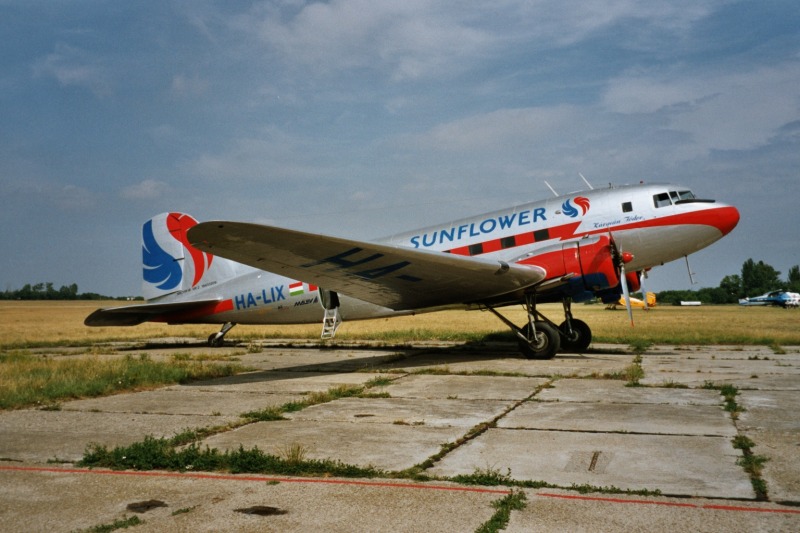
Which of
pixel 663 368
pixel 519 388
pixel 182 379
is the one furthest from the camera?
pixel 663 368

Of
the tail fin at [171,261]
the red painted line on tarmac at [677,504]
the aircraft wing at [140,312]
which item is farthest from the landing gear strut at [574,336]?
the red painted line on tarmac at [677,504]

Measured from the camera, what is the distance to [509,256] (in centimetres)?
1514

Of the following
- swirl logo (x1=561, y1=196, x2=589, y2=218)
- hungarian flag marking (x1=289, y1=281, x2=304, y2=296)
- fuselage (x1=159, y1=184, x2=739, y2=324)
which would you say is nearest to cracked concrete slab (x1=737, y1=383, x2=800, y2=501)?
fuselage (x1=159, y1=184, x2=739, y2=324)

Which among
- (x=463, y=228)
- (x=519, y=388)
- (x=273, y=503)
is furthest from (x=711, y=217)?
(x=273, y=503)

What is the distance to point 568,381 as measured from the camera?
415 inches

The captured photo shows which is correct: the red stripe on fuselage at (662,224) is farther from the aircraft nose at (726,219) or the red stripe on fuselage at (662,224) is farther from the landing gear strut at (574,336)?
the landing gear strut at (574,336)

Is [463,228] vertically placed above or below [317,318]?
above

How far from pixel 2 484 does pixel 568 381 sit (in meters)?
8.30

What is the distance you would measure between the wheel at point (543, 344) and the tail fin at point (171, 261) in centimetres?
1095

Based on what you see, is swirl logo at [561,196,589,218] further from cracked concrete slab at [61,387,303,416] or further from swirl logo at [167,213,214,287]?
swirl logo at [167,213,214,287]

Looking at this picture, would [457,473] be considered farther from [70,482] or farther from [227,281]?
[227,281]

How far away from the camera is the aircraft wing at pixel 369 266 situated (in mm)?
10258

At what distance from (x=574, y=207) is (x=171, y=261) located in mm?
13417

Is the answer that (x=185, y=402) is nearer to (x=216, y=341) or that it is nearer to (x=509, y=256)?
(x=509, y=256)
